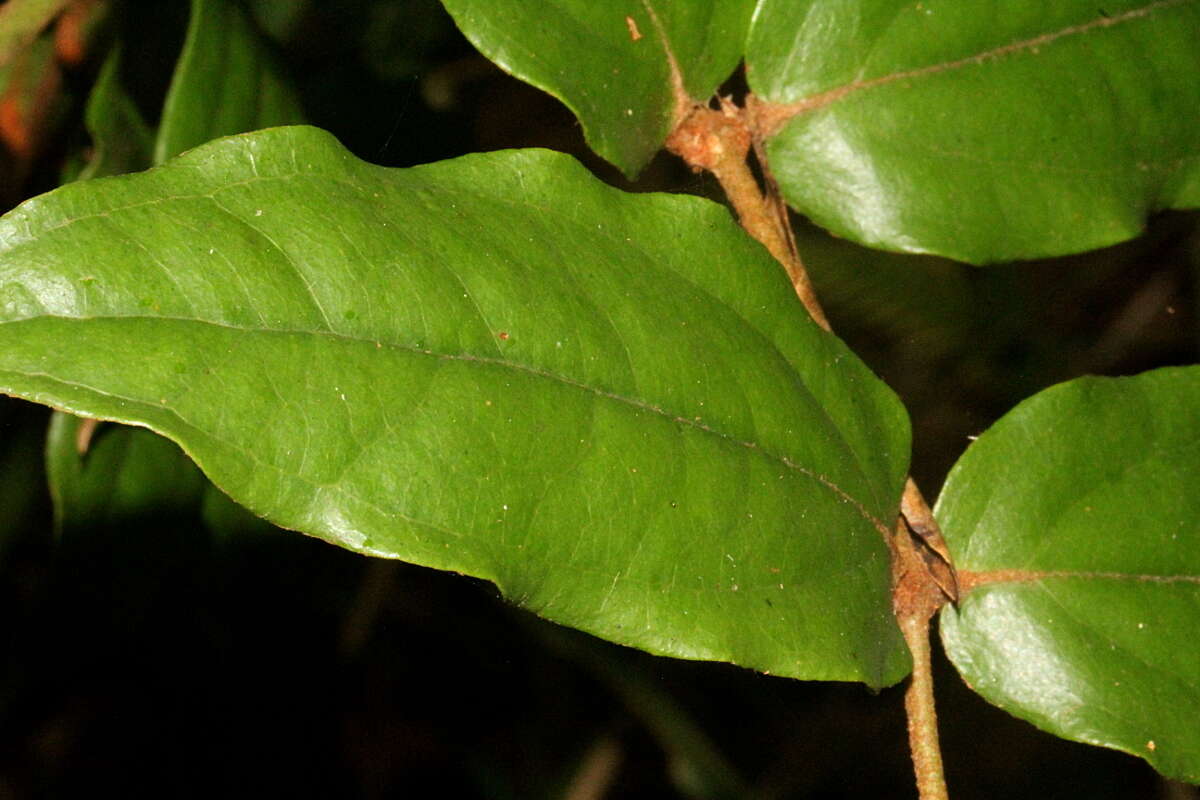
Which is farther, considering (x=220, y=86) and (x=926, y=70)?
(x=220, y=86)

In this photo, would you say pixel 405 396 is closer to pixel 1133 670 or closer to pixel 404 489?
pixel 404 489

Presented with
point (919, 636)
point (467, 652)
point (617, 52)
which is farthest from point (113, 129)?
point (467, 652)

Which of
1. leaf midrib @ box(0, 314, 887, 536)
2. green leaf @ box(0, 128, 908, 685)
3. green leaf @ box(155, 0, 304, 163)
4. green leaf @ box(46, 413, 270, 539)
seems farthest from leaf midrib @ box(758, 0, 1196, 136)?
green leaf @ box(46, 413, 270, 539)

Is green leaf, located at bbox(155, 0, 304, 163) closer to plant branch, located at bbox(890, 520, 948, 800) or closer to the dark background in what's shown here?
the dark background

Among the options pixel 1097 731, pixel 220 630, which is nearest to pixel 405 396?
pixel 1097 731

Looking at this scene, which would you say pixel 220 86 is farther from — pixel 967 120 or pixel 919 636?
pixel 919 636

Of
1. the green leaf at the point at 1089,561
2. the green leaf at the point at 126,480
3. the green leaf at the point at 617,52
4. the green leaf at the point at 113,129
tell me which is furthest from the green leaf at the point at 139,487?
the green leaf at the point at 1089,561

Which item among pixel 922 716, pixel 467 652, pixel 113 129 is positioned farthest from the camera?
pixel 467 652
